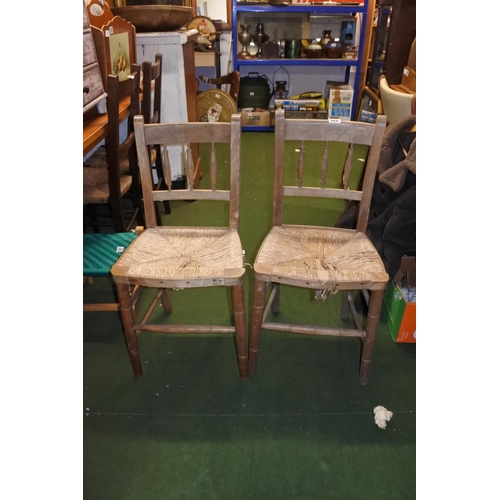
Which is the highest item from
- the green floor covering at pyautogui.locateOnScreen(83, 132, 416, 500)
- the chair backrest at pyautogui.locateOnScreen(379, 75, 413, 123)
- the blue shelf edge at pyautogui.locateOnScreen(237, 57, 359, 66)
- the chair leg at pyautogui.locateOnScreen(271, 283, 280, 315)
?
the blue shelf edge at pyautogui.locateOnScreen(237, 57, 359, 66)

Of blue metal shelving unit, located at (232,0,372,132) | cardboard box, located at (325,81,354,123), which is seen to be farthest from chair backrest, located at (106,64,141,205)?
cardboard box, located at (325,81,354,123)

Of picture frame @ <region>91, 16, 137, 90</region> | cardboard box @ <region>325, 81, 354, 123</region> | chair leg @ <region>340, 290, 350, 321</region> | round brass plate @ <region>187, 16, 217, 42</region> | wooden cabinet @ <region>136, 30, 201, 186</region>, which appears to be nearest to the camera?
chair leg @ <region>340, 290, 350, 321</region>

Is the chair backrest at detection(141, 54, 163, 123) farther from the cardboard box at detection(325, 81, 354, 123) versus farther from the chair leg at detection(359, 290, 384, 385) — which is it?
the cardboard box at detection(325, 81, 354, 123)

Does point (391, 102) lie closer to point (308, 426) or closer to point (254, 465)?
point (308, 426)

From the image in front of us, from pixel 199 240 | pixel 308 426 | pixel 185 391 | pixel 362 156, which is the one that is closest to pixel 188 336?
pixel 185 391

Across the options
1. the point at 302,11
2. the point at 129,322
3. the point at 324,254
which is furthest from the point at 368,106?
the point at 129,322

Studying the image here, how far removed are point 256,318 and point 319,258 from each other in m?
0.30

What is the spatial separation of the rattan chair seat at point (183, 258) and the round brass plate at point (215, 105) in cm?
246

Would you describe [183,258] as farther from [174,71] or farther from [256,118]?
[256,118]

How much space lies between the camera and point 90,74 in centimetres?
193

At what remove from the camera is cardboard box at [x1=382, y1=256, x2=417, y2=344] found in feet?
4.93

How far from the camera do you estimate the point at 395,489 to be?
115cm

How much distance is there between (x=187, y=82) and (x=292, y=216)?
46.3 inches

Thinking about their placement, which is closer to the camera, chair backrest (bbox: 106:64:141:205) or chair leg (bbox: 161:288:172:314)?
chair backrest (bbox: 106:64:141:205)
